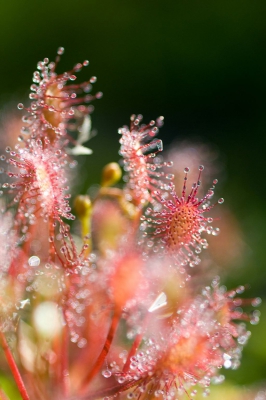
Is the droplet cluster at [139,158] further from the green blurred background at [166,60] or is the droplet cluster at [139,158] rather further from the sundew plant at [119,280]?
the green blurred background at [166,60]

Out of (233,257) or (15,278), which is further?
(233,257)

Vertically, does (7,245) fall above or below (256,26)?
below

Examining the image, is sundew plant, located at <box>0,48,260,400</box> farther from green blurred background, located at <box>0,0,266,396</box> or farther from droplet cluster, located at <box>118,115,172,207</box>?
green blurred background, located at <box>0,0,266,396</box>

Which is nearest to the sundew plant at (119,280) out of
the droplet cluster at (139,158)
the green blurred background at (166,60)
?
the droplet cluster at (139,158)

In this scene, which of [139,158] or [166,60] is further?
[166,60]

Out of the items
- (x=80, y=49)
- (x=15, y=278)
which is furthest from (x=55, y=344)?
(x=80, y=49)

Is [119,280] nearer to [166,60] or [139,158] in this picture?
[139,158]

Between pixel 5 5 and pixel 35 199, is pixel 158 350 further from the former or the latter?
pixel 5 5


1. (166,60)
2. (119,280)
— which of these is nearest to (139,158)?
(119,280)

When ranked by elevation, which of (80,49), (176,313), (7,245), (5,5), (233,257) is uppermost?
(5,5)
